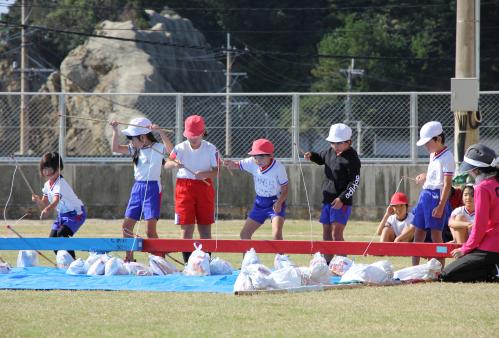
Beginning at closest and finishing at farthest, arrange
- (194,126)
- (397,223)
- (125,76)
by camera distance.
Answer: (194,126) → (397,223) → (125,76)

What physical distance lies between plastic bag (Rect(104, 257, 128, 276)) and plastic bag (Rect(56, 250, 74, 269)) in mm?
1113

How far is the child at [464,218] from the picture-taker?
508 inches

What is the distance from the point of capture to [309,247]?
12414 millimetres

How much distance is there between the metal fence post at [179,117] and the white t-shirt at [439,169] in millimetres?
10708

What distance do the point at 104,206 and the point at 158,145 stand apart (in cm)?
967

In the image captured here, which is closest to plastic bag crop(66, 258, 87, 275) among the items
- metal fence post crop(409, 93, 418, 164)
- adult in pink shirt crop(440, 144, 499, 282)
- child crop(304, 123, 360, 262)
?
child crop(304, 123, 360, 262)

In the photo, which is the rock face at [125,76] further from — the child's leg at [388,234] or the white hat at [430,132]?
the white hat at [430,132]

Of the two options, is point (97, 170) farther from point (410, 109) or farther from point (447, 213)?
point (447, 213)

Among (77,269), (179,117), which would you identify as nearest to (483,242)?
(77,269)

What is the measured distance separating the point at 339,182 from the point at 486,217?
8.31 ft

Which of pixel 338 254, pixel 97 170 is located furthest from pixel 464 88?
pixel 97 170

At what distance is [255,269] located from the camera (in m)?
10.6

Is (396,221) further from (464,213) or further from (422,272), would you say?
(422,272)

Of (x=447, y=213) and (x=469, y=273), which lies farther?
(x=447, y=213)
